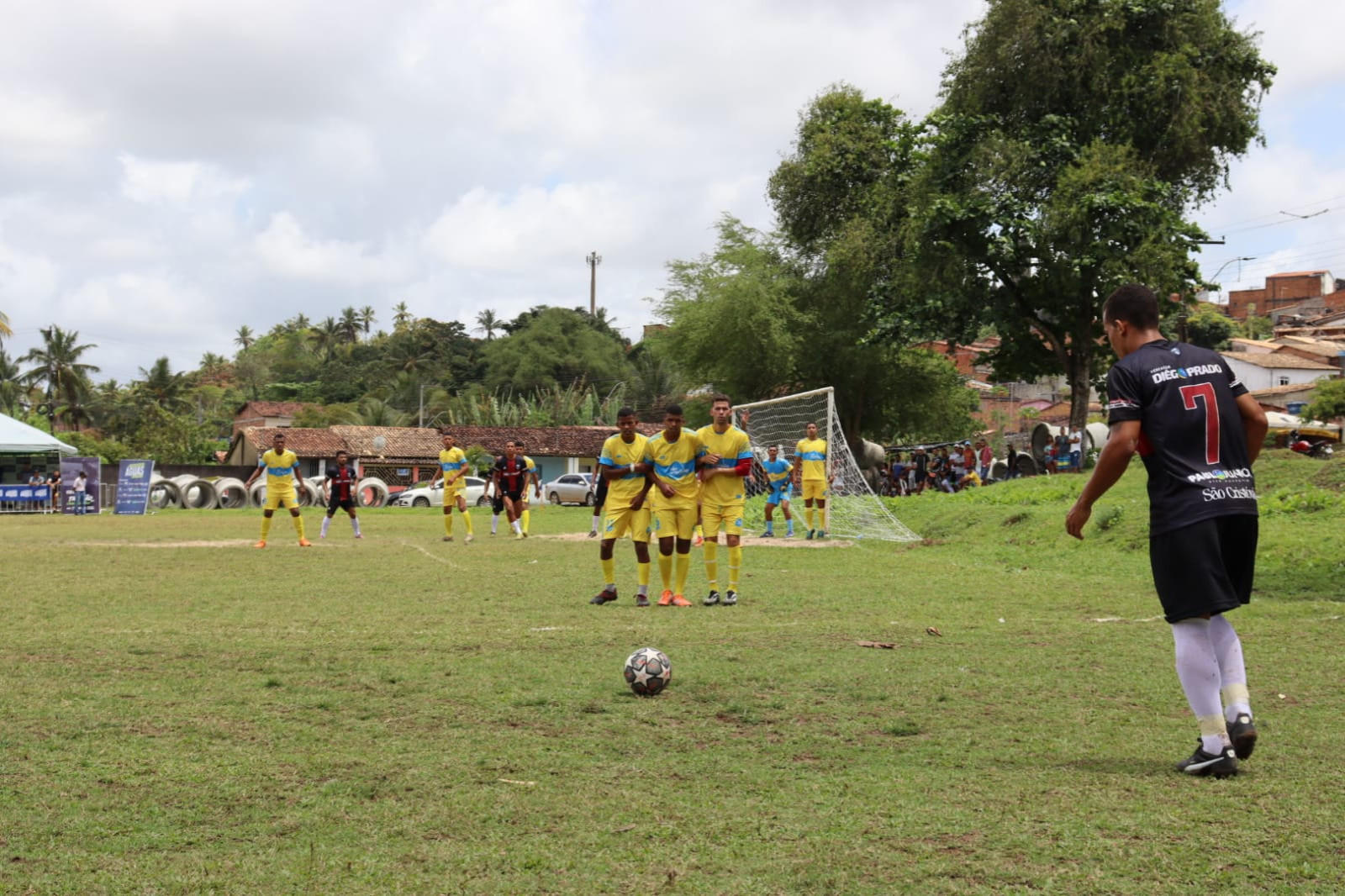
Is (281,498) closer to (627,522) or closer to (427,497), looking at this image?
(627,522)

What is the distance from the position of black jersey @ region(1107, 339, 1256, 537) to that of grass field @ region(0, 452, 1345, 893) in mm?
1100

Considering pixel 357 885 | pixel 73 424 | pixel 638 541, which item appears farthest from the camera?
pixel 73 424

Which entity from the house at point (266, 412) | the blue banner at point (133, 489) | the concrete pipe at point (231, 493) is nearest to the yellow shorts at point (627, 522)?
the blue banner at point (133, 489)

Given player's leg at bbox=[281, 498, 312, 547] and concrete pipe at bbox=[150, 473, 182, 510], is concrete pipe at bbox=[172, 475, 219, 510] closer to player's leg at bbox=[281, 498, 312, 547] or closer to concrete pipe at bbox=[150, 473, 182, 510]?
concrete pipe at bbox=[150, 473, 182, 510]

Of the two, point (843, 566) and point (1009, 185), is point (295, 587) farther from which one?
point (1009, 185)

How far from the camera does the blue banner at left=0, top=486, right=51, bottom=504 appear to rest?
4344 centimetres

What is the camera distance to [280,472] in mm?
21156

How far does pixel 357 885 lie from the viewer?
3.63 m

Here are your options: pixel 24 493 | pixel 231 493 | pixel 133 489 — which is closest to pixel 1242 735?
pixel 133 489

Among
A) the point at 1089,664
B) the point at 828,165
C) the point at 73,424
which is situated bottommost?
the point at 1089,664

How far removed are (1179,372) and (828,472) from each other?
1815 centimetres

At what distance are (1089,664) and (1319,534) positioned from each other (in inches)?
361

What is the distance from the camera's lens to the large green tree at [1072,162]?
29.8 metres

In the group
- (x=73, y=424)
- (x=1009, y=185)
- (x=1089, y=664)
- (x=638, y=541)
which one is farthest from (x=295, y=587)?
(x=73, y=424)
